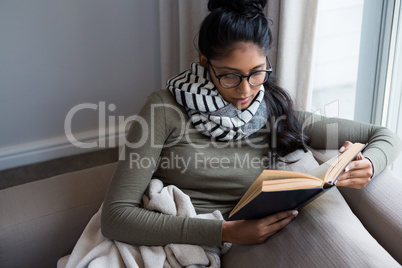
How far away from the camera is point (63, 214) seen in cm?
130

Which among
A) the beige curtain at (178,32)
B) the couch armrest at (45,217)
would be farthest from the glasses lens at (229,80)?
the beige curtain at (178,32)

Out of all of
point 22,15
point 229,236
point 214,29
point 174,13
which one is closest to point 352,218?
point 229,236

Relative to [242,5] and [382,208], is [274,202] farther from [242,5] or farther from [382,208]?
[242,5]

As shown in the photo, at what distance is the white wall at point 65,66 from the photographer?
1.87 metres

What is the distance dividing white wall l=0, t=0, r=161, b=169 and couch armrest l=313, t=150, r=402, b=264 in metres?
1.33

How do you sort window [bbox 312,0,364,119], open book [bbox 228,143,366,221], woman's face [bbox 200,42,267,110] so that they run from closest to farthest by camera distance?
open book [bbox 228,143,366,221]
woman's face [bbox 200,42,267,110]
window [bbox 312,0,364,119]

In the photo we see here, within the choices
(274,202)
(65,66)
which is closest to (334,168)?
(274,202)

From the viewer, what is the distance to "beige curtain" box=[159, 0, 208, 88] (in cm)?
191

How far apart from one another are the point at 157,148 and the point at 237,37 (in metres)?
0.39

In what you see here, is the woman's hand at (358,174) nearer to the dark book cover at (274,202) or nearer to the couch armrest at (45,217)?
the dark book cover at (274,202)

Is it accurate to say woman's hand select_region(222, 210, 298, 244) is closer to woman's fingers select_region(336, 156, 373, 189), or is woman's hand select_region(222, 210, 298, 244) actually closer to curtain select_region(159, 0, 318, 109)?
woman's fingers select_region(336, 156, 373, 189)

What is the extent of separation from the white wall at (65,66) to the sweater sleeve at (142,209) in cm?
100

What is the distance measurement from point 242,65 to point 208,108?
0.54 feet

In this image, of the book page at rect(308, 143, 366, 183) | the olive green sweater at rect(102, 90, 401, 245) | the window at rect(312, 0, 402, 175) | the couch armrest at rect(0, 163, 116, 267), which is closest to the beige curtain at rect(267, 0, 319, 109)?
the window at rect(312, 0, 402, 175)
